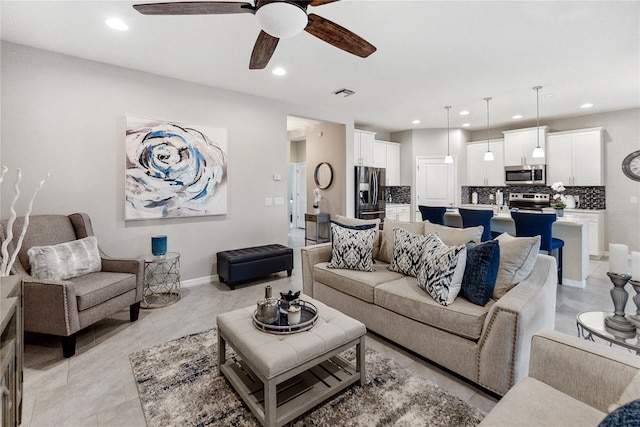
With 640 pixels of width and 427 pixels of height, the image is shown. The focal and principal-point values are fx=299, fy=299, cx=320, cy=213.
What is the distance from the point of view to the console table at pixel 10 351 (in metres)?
1.17

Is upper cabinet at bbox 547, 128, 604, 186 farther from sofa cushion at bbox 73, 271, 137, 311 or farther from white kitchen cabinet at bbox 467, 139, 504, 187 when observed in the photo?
sofa cushion at bbox 73, 271, 137, 311

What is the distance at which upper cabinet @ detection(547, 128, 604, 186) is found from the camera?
17.9 feet

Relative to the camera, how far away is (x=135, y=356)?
2287mm

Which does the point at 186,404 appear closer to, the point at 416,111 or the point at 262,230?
the point at 262,230

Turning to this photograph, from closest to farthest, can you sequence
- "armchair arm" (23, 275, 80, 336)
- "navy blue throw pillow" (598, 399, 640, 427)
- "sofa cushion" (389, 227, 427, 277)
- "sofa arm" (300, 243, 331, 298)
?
"navy blue throw pillow" (598, 399, 640, 427), "armchair arm" (23, 275, 80, 336), "sofa cushion" (389, 227, 427, 277), "sofa arm" (300, 243, 331, 298)

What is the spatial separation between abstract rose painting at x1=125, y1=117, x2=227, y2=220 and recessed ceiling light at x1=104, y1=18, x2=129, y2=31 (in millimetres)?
1058

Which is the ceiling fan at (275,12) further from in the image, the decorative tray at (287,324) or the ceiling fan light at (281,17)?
the decorative tray at (287,324)

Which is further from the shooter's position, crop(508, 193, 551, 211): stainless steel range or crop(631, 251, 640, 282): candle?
crop(508, 193, 551, 211): stainless steel range

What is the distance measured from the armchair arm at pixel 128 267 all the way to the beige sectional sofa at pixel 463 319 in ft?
6.24

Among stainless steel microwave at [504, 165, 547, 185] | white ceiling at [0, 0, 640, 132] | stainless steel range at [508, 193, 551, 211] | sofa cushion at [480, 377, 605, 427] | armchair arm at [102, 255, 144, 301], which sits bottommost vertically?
sofa cushion at [480, 377, 605, 427]

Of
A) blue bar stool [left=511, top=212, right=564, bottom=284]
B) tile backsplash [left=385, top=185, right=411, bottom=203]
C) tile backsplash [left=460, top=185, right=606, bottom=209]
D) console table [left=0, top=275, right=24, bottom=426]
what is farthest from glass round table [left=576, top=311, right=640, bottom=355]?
tile backsplash [left=385, top=185, right=411, bottom=203]

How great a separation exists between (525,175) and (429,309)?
5.62 m

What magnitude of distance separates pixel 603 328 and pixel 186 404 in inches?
94.1

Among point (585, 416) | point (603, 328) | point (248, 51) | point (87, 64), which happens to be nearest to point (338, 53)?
point (248, 51)
